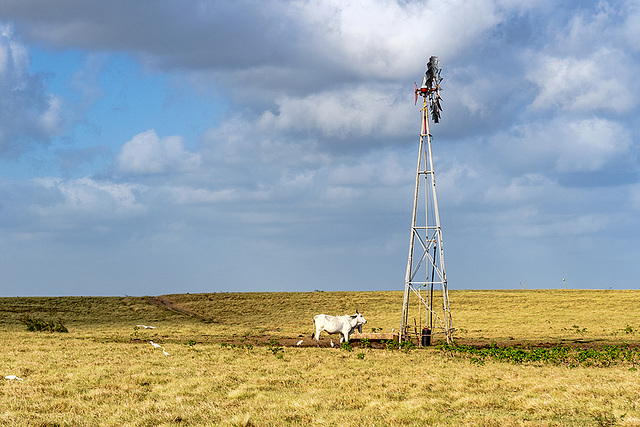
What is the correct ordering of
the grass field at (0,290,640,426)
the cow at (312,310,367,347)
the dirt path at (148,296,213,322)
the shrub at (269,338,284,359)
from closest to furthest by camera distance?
the grass field at (0,290,640,426)
the shrub at (269,338,284,359)
the cow at (312,310,367,347)
the dirt path at (148,296,213,322)

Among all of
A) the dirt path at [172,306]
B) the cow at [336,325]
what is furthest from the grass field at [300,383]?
the dirt path at [172,306]

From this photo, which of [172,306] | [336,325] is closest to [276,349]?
[336,325]

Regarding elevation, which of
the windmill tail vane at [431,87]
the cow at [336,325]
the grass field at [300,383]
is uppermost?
the windmill tail vane at [431,87]

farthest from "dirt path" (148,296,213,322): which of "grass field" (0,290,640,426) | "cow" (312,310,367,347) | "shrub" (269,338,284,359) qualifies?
"shrub" (269,338,284,359)

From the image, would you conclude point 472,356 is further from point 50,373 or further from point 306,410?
point 50,373

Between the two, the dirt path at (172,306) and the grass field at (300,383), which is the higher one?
the dirt path at (172,306)

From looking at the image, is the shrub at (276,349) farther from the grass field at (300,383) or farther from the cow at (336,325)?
the cow at (336,325)

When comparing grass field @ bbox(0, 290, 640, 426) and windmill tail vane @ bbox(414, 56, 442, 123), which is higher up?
windmill tail vane @ bbox(414, 56, 442, 123)

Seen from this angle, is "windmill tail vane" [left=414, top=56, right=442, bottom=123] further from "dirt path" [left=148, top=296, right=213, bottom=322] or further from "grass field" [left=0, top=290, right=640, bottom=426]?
"dirt path" [left=148, top=296, right=213, bottom=322]

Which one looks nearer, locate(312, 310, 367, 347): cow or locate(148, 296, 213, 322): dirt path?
locate(312, 310, 367, 347): cow

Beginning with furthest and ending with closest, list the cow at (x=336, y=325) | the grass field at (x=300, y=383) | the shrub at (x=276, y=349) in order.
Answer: the cow at (x=336, y=325), the shrub at (x=276, y=349), the grass field at (x=300, y=383)

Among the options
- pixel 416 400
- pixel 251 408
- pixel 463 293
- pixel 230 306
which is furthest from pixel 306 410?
pixel 463 293

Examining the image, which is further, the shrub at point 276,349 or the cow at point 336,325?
the cow at point 336,325

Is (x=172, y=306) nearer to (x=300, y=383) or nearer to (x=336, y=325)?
(x=336, y=325)
